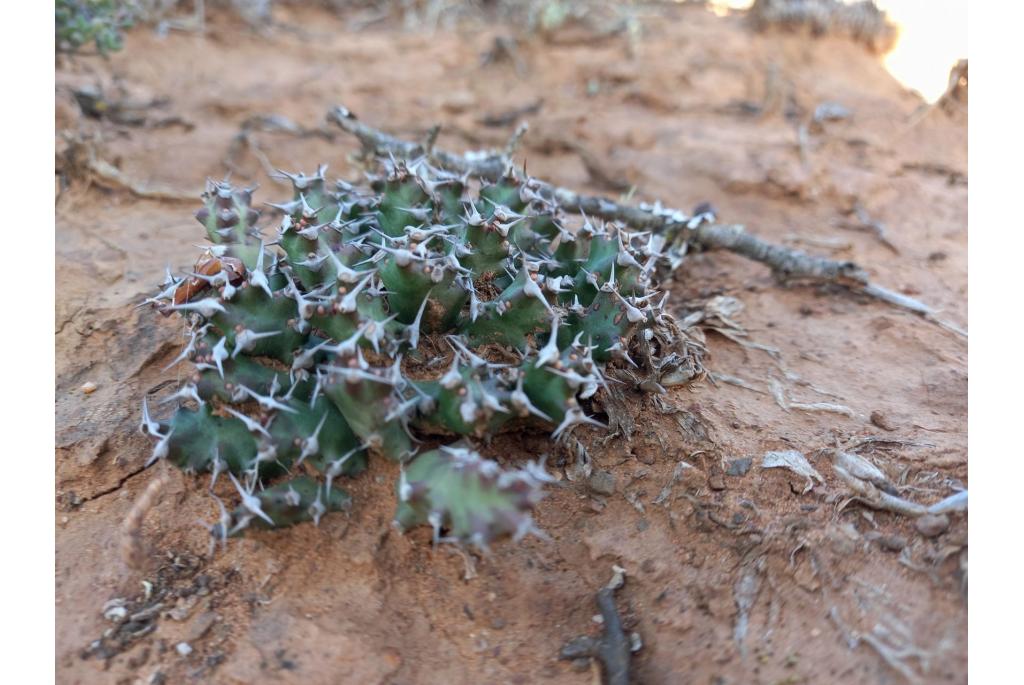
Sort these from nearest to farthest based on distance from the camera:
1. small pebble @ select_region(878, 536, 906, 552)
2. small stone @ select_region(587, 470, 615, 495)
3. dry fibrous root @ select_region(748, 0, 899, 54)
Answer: small pebble @ select_region(878, 536, 906, 552), small stone @ select_region(587, 470, 615, 495), dry fibrous root @ select_region(748, 0, 899, 54)

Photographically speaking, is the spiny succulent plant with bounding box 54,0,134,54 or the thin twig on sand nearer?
the thin twig on sand

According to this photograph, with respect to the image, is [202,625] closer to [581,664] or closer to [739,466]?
[581,664]

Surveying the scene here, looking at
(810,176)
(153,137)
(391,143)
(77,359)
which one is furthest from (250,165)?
(810,176)

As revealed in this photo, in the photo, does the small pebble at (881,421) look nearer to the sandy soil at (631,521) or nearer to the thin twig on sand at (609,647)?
the sandy soil at (631,521)

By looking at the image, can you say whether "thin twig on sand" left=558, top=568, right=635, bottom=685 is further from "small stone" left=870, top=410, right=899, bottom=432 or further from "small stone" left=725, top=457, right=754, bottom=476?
"small stone" left=870, top=410, right=899, bottom=432

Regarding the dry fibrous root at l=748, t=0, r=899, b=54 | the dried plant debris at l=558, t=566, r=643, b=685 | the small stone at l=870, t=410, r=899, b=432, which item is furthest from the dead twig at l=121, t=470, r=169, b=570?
the dry fibrous root at l=748, t=0, r=899, b=54

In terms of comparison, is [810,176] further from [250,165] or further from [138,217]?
[138,217]
